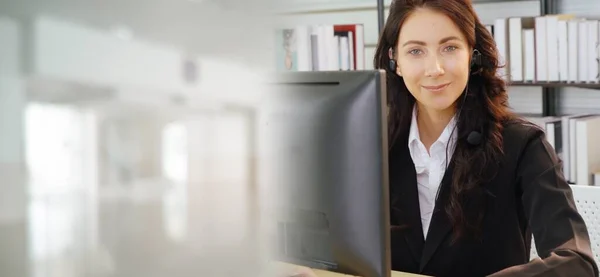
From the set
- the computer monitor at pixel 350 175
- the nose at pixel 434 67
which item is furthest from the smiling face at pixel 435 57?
the computer monitor at pixel 350 175

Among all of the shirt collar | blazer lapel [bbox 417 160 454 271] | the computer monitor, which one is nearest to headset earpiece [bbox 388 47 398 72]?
the shirt collar

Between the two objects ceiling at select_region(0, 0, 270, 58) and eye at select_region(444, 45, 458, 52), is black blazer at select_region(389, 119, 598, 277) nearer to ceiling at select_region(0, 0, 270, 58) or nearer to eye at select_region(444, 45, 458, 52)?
eye at select_region(444, 45, 458, 52)

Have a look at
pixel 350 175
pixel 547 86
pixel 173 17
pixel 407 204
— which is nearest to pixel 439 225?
pixel 407 204

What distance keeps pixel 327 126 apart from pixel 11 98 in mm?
557

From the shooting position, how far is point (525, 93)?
9.62 ft

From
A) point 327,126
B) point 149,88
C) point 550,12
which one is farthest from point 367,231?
point 550,12

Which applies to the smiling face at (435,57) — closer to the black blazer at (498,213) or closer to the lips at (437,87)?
the lips at (437,87)

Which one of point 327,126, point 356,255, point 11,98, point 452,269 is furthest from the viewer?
point 452,269

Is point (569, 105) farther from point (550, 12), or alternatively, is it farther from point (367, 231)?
point (367, 231)

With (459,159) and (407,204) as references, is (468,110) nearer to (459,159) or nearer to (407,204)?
(459,159)

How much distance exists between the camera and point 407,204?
53.7 inches

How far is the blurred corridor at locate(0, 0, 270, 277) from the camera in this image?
20 centimetres

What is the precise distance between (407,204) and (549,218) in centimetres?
30

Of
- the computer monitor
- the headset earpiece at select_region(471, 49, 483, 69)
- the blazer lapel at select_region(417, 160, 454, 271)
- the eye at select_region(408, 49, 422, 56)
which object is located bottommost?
the blazer lapel at select_region(417, 160, 454, 271)
